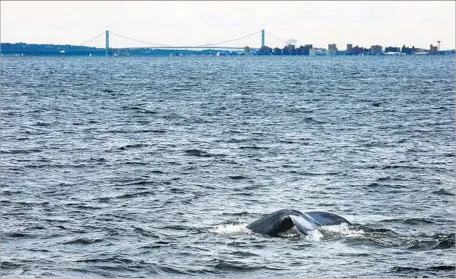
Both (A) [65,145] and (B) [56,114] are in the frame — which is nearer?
(A) [65,145]

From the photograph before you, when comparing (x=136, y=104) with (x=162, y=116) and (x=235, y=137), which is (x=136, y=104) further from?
(x=235, y=137)

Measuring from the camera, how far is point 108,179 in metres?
31.4

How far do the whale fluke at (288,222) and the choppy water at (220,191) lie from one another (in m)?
0.31

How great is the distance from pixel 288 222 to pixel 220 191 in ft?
24.4

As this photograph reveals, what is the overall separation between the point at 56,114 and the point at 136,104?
12.6 metres

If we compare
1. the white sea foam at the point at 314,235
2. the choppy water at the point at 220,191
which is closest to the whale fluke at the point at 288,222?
the white sea foam at the point at 314,235

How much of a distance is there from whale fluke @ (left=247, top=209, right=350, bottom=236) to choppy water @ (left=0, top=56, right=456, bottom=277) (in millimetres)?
311

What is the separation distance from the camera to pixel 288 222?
71.3 ft

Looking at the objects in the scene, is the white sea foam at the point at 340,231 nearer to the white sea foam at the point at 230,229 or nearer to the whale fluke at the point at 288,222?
the whale fluke at the point at 288,222

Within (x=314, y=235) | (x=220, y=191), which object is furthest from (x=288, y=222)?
(x=220, y=191)

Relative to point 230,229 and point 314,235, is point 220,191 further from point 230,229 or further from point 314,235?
point 314,235

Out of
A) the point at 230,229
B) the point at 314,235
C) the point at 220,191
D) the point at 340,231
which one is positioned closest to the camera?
the point at 314,235

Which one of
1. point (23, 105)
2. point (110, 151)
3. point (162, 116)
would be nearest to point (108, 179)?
point (110, 151)

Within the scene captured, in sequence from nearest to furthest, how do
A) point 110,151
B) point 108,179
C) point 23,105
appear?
point 108,179 < point 110,151 < point 23,105
